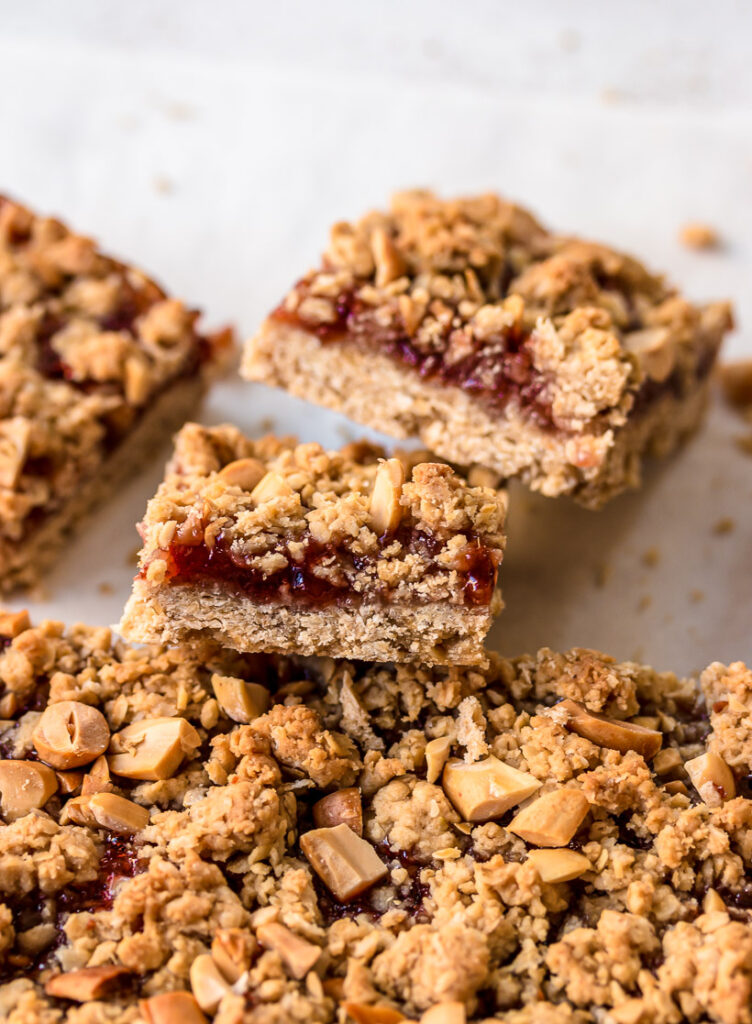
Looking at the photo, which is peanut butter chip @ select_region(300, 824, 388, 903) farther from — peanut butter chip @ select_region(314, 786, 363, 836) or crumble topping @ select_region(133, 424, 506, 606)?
crumble topping @ select_region(133, 424, 506, 606)

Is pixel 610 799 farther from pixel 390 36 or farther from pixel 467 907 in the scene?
pixel 390 36

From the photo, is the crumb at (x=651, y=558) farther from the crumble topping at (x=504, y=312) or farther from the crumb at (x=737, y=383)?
the crumb at (x=737, y=383)

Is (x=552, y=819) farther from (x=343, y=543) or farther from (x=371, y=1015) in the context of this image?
(x=343, y=543)

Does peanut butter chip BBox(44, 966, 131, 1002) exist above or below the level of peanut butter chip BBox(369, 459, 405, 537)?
below

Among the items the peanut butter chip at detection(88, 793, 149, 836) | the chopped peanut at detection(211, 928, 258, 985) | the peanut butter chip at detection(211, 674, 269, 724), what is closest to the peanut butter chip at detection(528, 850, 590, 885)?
the chopped peanut at detection(211, 928, 258, 985)

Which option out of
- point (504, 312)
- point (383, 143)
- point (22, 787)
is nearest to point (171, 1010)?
point (22, 787)

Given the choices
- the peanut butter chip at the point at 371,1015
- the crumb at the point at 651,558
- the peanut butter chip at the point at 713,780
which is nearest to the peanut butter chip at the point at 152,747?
the peanut butter chip at the point at 371,1015
